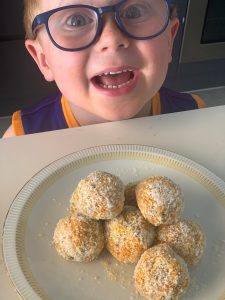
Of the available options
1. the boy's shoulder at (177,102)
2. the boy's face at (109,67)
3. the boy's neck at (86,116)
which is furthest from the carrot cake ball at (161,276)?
the boy's shoulder at (177,102)

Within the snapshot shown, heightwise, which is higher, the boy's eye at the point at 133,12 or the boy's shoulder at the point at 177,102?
the boy's eye at the point at 133,12

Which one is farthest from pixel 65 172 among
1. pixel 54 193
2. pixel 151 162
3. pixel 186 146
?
pixel 186 146

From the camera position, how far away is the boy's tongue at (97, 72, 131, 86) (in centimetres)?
94

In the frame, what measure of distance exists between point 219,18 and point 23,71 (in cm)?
99

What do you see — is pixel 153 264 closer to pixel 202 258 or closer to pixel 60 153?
pixel 202 258

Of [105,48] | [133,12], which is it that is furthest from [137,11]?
[105,48]

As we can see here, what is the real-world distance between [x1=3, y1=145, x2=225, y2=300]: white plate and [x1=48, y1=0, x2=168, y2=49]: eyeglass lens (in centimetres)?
25

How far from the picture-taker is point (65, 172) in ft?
2.50

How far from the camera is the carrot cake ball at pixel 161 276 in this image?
1.82 feet

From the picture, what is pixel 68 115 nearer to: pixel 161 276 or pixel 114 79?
pixel 114 79

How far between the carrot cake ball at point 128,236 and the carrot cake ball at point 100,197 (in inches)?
0.7

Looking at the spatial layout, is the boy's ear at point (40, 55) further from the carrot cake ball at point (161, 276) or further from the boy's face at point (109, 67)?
the carrot cake ball at point (161, 276)

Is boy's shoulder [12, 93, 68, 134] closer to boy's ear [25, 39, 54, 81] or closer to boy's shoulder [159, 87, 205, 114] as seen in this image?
boy's ear [25, 39, 54, 81]

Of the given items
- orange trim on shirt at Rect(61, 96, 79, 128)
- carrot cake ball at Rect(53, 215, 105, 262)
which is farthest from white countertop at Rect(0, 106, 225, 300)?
orange trim on shirt at Rect(61, 96, 79, 128)
